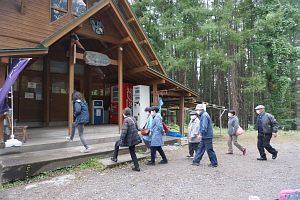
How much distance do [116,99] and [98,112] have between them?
3.71ft

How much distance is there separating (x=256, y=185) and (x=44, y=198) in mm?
4295

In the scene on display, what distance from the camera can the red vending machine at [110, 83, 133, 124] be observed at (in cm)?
1266

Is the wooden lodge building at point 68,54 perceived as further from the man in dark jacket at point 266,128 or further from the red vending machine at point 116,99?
the man in dark jacket at point 266,128

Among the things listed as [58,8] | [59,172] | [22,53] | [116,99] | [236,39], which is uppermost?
[236,39]

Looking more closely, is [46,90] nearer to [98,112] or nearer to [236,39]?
[98,112]

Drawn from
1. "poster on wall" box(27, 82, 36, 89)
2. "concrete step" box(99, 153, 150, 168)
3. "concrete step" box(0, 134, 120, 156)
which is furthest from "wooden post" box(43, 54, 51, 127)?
"concrete step" box(99, 153, 150, 168)

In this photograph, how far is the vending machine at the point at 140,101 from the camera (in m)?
11.7

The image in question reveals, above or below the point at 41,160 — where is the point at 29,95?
above

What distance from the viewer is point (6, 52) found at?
6.17 m

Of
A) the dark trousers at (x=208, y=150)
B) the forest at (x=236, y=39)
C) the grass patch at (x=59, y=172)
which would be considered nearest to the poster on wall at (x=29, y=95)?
the grass patch at (x=59, y=172)

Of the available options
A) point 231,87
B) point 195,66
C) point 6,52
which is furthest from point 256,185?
point 195,66

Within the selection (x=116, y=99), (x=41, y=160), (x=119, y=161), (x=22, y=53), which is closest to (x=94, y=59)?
(x=22, y=53)

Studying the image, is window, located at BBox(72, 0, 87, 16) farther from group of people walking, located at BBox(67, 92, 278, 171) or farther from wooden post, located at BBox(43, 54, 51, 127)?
group of people walking, located at BBox(67, 92, 278, 171)

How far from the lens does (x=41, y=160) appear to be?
5836 mm
